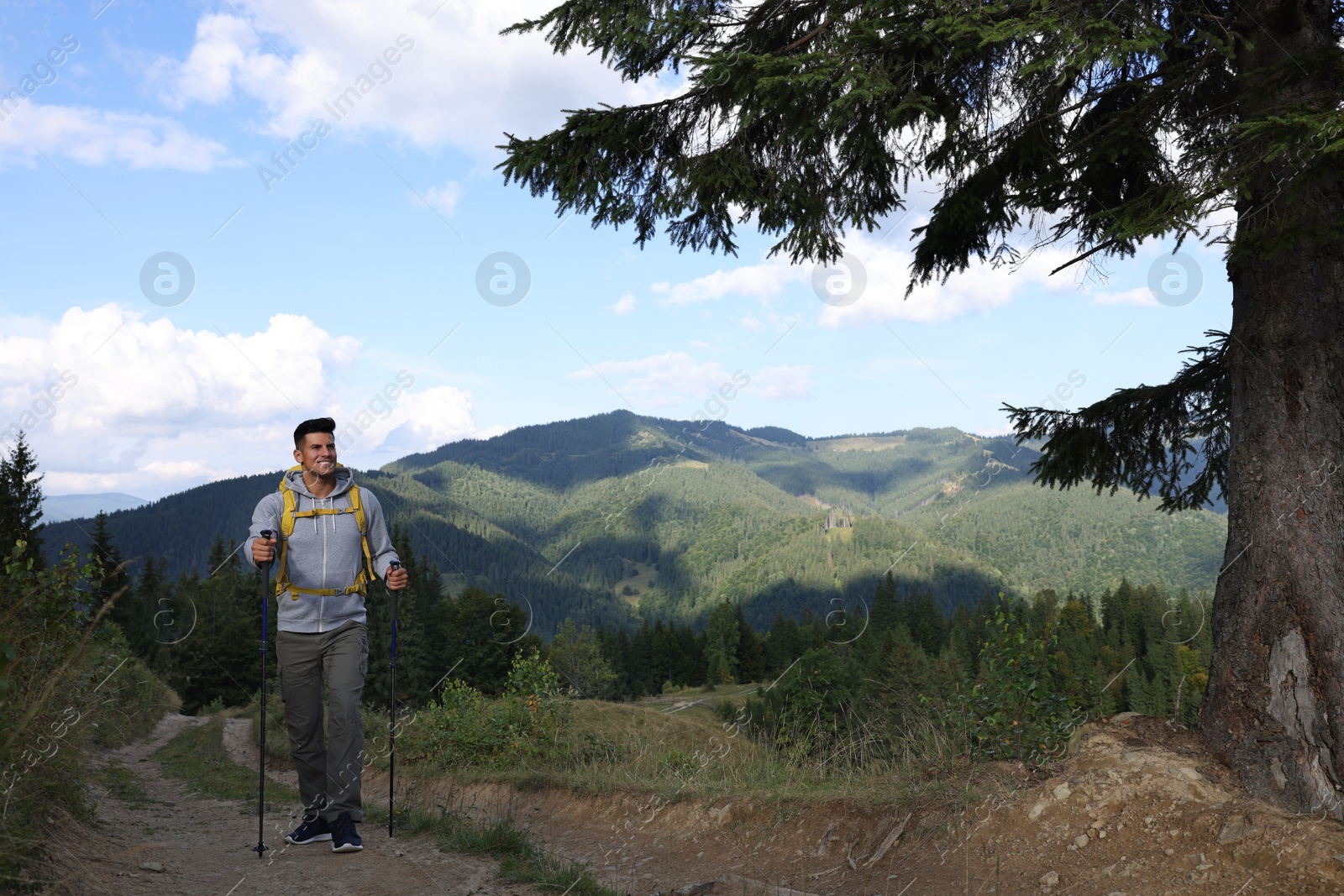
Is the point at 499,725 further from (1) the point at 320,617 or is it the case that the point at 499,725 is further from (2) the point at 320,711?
(1) the point at 320,617

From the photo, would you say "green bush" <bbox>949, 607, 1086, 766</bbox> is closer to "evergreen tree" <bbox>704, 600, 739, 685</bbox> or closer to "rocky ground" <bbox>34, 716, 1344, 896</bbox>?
"rocky ground" <bbox>34, 716, 1344, 896</bbox>

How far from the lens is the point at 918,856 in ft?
17.2

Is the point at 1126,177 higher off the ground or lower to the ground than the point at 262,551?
higher

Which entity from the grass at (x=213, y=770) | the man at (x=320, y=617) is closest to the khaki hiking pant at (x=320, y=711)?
the man at (x=320, y=617)

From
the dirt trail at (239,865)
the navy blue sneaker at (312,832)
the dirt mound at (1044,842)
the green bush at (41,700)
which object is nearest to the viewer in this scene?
the green bush at (41,700)

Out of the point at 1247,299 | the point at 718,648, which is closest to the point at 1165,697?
the point at 718,648

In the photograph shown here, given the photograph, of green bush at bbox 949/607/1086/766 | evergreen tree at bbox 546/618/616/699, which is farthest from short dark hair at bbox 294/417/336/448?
evergreen tree at bbox 546/618/616/699

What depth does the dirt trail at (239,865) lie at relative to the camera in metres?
4.27

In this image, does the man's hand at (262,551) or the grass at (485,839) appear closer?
the grass at (485,839)

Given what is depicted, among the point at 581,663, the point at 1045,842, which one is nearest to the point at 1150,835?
the point at 1045,842

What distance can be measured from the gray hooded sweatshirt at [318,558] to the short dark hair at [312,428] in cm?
24

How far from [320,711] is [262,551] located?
1.26 metres

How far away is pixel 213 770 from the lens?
12609 millimetres

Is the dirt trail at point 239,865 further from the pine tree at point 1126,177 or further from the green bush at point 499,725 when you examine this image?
the pine tree at point 1126,177
